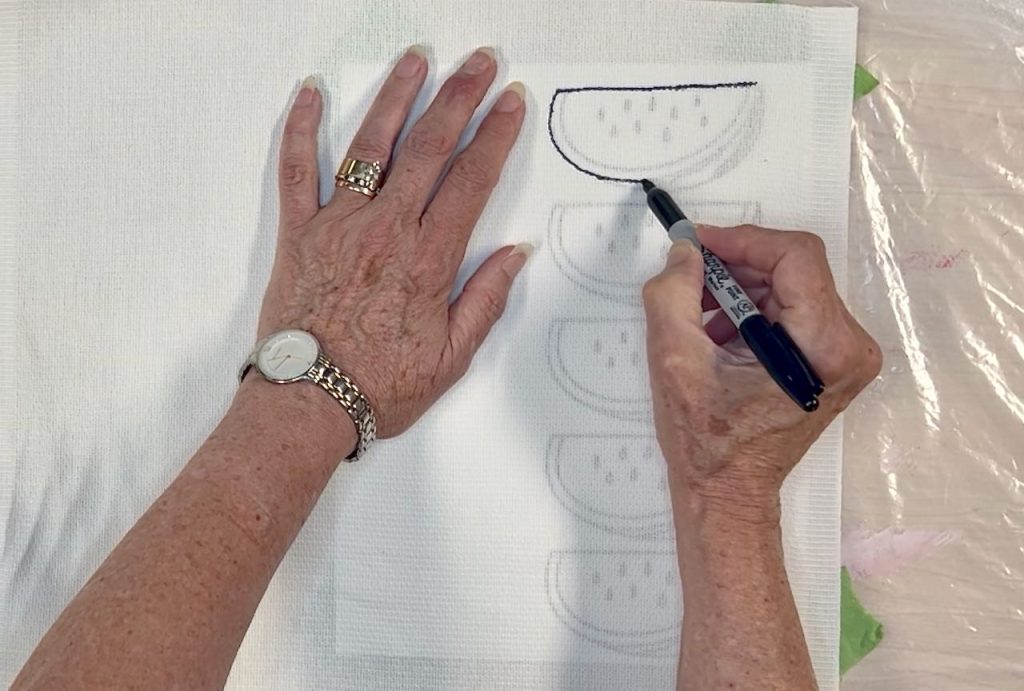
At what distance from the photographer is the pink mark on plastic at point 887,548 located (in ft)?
2.30

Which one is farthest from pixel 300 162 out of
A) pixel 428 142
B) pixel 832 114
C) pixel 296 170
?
pixel 832 114

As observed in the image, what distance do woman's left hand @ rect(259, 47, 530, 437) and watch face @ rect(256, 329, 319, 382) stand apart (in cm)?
1

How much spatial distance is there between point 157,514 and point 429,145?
35 centimetres

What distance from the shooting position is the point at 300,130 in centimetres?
72

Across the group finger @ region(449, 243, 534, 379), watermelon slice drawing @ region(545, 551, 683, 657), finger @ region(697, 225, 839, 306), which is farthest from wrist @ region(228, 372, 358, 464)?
finger @ region(697, 225, 839, 306)

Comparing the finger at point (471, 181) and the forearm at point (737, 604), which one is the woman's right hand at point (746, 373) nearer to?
the forearm at point (737, 604)

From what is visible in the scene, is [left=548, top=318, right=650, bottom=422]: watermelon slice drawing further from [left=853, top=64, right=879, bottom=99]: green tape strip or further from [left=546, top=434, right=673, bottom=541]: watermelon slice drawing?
[left=853, top=64, right=879, bottom=99]: green tape strip

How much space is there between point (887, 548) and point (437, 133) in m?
0.51

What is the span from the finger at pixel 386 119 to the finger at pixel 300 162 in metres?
0.02

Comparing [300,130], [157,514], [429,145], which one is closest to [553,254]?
[429,145]

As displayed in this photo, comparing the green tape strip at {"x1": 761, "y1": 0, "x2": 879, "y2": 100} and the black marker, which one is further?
the green tape strip at {"x1": 761, "y1": 0, "x2": 879, "y2": 100}

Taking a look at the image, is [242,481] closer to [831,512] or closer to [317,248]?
[317,248]

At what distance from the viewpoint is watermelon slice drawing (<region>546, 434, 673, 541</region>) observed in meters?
0.71

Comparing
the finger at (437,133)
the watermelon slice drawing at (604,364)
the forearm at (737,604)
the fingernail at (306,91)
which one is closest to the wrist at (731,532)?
the forearm at (737,604)
